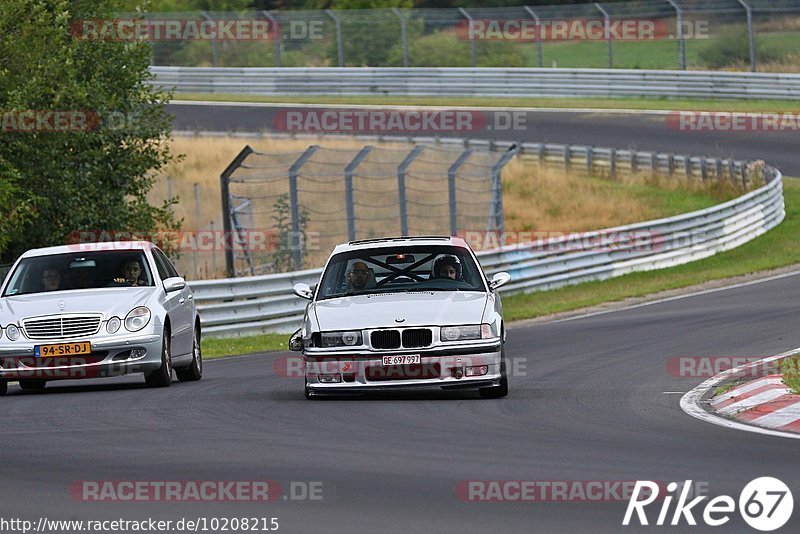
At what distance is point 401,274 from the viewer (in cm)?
1380

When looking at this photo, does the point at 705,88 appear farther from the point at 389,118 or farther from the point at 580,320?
the point at 580,320

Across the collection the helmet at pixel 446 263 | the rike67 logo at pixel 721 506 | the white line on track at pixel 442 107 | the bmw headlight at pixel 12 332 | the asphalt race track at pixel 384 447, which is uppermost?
the white line on track at pixel 442 107

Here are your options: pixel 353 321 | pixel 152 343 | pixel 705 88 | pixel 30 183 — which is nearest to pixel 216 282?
pixel 30 183

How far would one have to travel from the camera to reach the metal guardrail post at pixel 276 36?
159ft

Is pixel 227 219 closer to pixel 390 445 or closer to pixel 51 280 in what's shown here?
pixel 51 280

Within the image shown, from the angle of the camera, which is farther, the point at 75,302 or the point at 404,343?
the point at 75,302

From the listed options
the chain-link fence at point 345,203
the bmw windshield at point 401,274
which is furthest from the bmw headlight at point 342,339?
the chain-link fence at point 345,203

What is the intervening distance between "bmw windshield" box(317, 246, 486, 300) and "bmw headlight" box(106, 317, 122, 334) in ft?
7.05

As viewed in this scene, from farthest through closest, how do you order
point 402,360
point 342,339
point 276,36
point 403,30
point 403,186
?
1. point 276,36
2. point 403,30
3. point 403,186
4. point 342,339
5. point 402,360

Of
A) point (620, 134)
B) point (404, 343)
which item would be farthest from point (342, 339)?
point (620, 134)

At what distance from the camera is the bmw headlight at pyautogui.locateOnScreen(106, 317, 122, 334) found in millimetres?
14430

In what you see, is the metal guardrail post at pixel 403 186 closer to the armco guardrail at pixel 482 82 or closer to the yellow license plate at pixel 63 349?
the yellow license plate at pixel 63 349

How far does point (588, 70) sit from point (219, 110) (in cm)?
1213

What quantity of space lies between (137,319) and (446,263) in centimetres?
309
